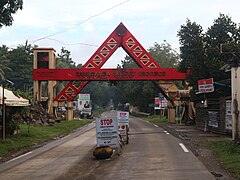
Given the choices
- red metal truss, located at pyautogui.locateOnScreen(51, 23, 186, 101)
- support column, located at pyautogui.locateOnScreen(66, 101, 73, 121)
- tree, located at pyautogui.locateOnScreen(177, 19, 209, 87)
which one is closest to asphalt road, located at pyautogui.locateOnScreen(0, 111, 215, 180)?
tree, located at pyautogui.locateOnScreen(177, 19, 209, 87)

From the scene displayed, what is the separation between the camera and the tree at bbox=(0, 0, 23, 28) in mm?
12414

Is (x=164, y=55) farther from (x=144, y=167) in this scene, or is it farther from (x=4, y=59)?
(x=144, y=167)

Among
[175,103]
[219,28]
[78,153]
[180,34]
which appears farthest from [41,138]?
[175,103]

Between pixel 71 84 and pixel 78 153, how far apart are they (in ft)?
88.4

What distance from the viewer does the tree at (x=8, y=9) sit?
1241 cm

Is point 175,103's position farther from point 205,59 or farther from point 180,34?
point 205,59

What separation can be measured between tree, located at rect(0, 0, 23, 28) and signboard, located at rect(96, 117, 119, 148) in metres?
4.98

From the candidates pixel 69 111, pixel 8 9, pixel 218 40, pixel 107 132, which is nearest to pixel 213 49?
pixel 218 40

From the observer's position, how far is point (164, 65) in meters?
77.5

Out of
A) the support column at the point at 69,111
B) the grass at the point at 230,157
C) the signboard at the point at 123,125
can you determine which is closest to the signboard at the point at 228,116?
the grass at the point at 230,157

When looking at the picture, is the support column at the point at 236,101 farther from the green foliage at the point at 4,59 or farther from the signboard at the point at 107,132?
the green foliage at the point at 4,59

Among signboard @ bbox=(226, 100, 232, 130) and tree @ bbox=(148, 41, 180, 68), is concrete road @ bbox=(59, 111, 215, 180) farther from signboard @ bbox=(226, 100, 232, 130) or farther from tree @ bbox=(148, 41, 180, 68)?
tree @ bbox=(148, 41, 180, 68)

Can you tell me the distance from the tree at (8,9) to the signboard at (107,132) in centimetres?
498

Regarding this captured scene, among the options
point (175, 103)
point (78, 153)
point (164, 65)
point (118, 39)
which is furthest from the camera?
point (164, 65)
